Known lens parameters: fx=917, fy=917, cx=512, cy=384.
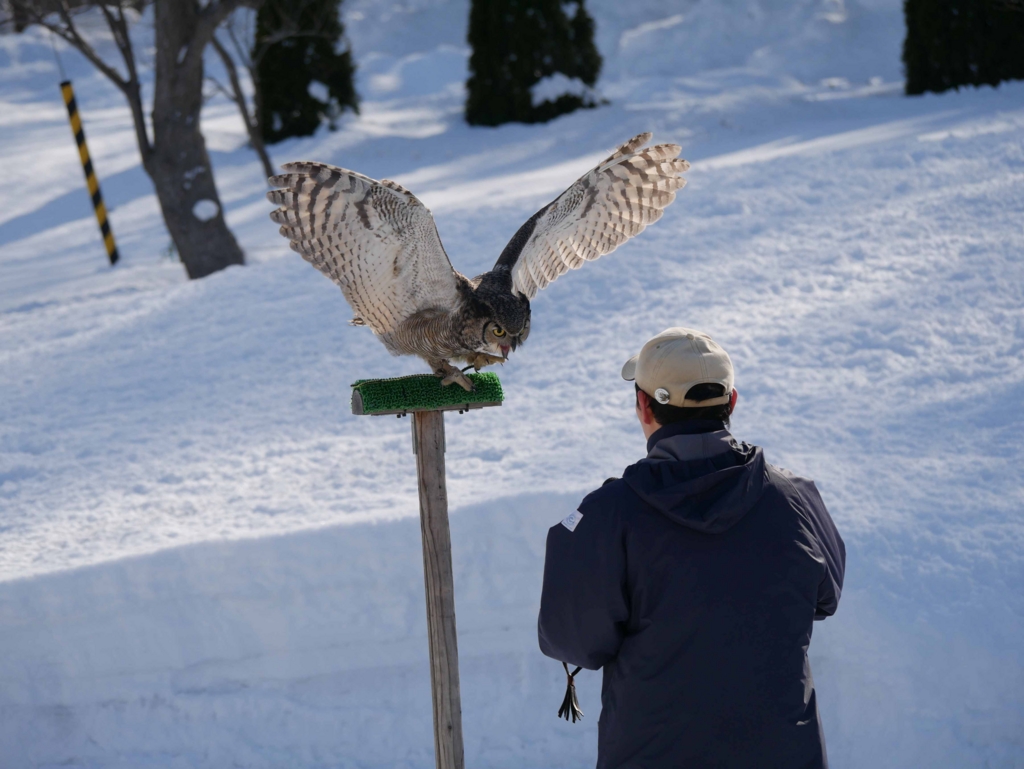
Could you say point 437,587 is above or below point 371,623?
above

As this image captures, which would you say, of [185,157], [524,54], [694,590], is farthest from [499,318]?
[524,54]

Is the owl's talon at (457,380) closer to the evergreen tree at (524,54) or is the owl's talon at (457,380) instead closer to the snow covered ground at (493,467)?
the snow covered ground at (493,467)

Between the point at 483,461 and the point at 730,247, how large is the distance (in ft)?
9.07

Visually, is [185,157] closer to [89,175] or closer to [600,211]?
[89,175]

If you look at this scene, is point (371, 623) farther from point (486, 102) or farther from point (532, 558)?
point (486, 102)

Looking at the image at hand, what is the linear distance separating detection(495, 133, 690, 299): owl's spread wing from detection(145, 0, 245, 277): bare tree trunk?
546 cm

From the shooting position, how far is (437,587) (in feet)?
8.42

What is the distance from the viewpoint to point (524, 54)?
13.4m

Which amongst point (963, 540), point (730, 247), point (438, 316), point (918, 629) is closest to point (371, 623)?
point (438, 316)

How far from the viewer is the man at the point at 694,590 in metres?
1.62

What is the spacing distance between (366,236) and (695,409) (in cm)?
127

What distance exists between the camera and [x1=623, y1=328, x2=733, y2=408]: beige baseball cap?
168cm

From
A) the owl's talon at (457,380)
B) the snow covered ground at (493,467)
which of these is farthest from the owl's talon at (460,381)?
the snow covered ground at (493,467)

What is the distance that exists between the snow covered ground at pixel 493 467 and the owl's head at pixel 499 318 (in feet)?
4.30
